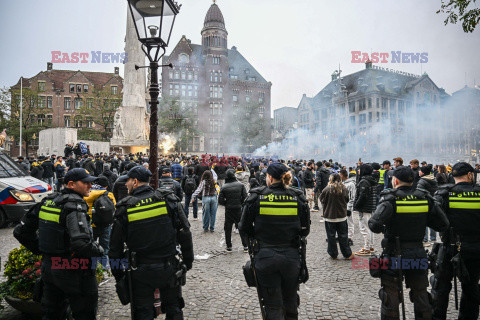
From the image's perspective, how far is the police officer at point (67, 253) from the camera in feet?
9.86

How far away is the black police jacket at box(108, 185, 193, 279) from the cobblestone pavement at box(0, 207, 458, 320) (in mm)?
1555

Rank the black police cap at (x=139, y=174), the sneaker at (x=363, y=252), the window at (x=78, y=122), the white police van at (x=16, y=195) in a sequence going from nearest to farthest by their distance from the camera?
1. the black police cap at (x=139, y=174)
2. the sneaker at (x=363, y=252)
3. the white police van at (x=16, y=195)
4. the window at (x=78, y=122)

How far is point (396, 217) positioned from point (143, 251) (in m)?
2.90

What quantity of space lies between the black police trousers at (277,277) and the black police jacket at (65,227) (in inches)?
67.6

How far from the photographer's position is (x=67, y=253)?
123 inches

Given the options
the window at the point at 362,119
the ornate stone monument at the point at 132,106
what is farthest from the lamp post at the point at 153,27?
the window at the point at 362,119

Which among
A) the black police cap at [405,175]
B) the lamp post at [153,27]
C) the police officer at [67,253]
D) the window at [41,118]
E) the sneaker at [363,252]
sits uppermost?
the window at [41,118]

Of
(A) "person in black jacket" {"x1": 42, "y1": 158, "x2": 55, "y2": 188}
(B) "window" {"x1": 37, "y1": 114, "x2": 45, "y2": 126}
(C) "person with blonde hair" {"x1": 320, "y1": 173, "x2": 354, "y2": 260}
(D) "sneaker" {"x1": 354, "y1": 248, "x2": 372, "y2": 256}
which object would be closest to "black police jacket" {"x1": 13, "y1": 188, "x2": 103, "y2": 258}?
(C) "person with blonde hair" {"x1": 320, "y1": 173, "x2": 354, "y2": 260}

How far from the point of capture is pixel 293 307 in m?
3.42

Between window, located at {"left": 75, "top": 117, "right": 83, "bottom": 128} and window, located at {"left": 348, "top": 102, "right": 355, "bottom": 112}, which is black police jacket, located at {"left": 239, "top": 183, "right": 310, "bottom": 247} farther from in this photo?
window, located at {"left": 348, "top": 102, "right": 355, "bottom": 112}

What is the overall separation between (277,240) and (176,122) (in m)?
42.8

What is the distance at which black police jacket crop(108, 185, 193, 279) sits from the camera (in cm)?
310

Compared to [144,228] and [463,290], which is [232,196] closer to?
[144,228]

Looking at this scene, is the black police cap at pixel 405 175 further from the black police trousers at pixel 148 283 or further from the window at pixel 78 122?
the window at pixel 78 122
